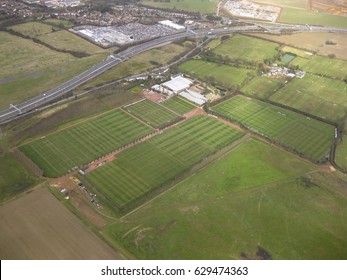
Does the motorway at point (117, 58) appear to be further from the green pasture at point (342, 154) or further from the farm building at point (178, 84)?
the green pasture at point (342, 154)

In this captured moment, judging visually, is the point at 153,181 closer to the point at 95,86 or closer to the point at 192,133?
the point at 192,133

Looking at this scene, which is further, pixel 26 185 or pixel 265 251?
pixel 26 185

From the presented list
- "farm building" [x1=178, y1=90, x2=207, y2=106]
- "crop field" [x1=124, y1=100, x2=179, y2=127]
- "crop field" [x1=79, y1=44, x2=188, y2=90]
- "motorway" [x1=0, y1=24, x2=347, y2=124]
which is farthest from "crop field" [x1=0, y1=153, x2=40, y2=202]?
"farm building" [x1=178, y1=90, x2=207, y2=106]

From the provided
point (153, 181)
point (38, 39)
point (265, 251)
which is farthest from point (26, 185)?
point (38, 39)

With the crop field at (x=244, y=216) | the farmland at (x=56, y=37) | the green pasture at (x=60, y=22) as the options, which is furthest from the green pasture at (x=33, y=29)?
the crop field at (x=244, y=216)

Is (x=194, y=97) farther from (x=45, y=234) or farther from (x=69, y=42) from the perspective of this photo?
(x=69, y=42)

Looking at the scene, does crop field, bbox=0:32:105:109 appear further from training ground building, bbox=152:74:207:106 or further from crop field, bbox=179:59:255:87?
crop field, bbox=179:59:255:87
